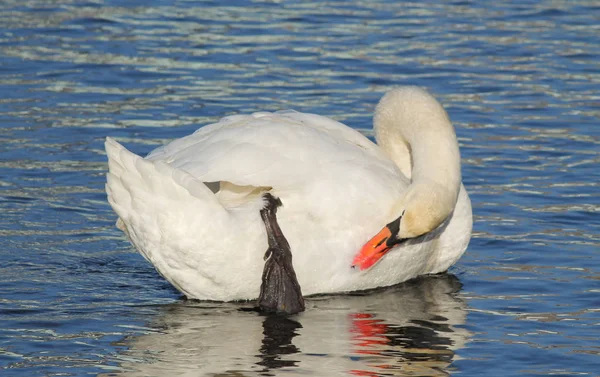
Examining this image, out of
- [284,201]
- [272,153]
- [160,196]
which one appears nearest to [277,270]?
[284,201]

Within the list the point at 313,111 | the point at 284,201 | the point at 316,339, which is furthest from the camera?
the point at 313,111

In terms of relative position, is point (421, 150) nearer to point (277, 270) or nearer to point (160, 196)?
point (277, 270)

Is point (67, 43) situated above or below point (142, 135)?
above

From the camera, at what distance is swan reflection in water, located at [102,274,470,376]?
695 cm

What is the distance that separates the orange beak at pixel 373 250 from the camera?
7.95m

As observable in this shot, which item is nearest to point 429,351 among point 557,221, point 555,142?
point 557,221

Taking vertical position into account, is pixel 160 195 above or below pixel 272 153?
below

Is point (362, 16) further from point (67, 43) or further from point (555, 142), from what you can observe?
point (555, 142)

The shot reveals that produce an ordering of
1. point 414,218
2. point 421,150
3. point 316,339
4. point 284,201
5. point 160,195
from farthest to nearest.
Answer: point 421,150
point 284,201
point 414,218
point 160,195
point 316,339

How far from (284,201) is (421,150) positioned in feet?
3.10

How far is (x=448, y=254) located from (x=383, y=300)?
0.71 metres

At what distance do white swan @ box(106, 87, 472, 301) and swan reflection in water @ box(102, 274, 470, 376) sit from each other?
19cm

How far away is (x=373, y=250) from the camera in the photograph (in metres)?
8.00

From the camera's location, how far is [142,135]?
1192 cm
